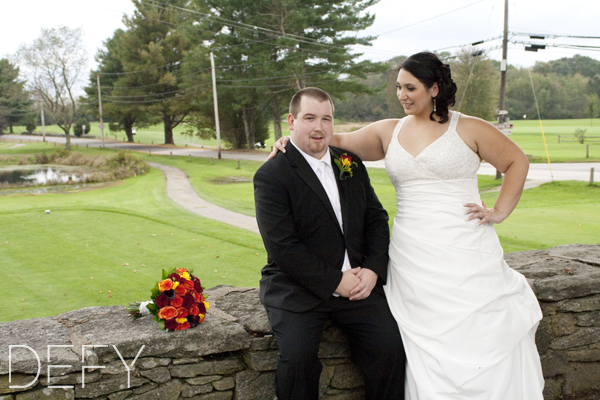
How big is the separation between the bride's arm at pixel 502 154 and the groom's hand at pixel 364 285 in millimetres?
892

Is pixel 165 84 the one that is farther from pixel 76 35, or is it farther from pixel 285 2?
pixel 285 2

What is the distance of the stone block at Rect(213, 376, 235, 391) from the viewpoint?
275cm

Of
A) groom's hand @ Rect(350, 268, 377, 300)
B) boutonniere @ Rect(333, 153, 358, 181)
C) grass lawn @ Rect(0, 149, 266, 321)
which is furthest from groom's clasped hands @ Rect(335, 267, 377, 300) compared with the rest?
grass lawn @ Rect(0, 149, 266, 321)

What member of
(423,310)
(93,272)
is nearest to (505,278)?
(423,310)

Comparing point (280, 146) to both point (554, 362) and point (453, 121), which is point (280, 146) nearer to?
point (453, 121)

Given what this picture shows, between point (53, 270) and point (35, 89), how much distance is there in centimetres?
4861

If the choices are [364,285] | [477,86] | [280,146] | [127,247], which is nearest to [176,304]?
[364,285]

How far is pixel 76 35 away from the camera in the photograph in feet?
152

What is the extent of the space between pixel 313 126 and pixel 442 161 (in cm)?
83

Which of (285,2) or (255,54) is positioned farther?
(255,54)

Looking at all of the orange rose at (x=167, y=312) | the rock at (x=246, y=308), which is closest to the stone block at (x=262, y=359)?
the rock at (x=246, y=308)

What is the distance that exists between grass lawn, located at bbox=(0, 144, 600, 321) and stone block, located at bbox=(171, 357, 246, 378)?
101 inches

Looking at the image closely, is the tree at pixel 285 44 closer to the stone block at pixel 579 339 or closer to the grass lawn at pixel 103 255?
the grass lawn at pixel 103 255

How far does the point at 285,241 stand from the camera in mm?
2803
